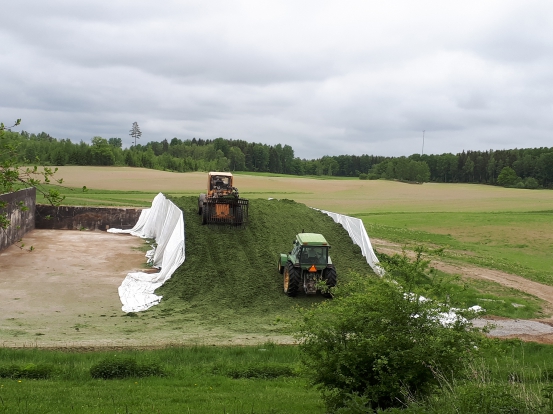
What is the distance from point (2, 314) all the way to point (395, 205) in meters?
51.6

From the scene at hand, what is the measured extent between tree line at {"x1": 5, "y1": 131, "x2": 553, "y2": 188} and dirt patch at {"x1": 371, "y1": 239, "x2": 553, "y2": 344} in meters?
65.0

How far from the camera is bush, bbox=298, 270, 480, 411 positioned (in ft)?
23.9

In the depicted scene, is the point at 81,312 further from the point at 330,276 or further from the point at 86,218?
the point at 86,218

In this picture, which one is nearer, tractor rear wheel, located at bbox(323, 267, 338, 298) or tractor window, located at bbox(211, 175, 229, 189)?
tractor rear wheel, located at bbox(323, 267, 338, 298)

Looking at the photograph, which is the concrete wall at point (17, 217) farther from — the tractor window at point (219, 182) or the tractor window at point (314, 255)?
the tractor window at point (314, 255)

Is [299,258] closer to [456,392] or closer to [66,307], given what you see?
[66,307]

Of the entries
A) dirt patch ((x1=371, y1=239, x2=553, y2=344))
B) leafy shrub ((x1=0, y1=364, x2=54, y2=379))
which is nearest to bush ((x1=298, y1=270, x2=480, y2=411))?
dirt patch ((x1=371, y1=239, x2=553, y2=344))

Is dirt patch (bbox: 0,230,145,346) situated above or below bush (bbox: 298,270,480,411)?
below

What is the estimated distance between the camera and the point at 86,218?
3694 cm

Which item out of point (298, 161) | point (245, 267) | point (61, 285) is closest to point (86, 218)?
point (61, 285)

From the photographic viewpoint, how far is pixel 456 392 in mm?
6797

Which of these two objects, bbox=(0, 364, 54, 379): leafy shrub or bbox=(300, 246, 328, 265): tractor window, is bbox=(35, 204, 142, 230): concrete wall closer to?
bbox=(300, 246, 328, 265): tractor window

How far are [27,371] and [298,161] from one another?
167m

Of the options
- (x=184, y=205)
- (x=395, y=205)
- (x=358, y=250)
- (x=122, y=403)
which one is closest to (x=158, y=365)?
(x=122, y=403)
